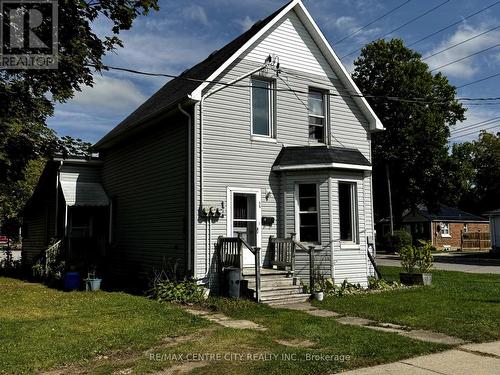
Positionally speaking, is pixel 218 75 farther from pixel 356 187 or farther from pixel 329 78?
pixel 356 187

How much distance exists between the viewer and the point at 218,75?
13.5 m

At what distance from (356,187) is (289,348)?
27.4 feet

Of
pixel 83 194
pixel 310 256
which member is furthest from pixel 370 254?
pixel 83 194

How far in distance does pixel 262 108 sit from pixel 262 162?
1.67 m

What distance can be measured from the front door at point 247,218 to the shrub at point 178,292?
185 cm

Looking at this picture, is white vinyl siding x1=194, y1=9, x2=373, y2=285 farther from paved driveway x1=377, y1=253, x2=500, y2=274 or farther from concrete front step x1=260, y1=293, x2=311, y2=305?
paved driveway x1=377, y1=253, x2=500, y2=274

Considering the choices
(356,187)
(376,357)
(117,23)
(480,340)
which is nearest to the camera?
(376,357)

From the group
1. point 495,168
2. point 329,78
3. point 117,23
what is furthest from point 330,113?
point 495,168

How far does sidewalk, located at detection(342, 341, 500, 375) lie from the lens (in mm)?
6043

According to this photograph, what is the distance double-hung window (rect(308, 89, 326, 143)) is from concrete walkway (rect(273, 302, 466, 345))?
631 centimetres

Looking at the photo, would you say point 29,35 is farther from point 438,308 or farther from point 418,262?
point 418,262

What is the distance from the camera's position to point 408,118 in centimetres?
4116

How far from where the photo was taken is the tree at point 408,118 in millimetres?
40688

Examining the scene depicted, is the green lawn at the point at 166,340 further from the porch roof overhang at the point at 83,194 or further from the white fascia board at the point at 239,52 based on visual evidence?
the porch roof overhang at the point at 83,194
